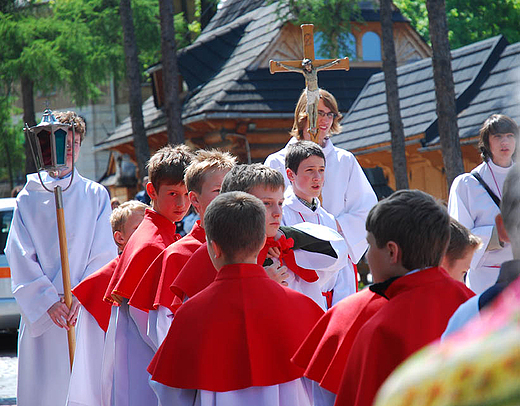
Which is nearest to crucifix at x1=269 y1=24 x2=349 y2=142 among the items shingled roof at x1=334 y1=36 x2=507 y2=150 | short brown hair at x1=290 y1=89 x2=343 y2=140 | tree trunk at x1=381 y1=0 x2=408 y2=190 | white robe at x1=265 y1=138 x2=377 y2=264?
short brown hair at x1=290 y1=89 x2=343 y2=140

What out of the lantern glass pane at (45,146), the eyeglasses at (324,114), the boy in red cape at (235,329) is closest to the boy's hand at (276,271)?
the boy in red cape at (235,329)

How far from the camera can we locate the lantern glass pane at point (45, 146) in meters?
4.82

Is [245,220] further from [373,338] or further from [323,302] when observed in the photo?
[323,302]

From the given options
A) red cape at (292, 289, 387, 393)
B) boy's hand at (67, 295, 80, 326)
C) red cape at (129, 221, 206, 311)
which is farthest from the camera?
boy's hand at (67, 295, 80, 326)

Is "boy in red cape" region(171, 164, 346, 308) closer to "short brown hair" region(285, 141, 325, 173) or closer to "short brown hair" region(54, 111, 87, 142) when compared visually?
"short brown hair" region(285, 141, 325, 173)

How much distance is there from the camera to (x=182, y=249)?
354cm

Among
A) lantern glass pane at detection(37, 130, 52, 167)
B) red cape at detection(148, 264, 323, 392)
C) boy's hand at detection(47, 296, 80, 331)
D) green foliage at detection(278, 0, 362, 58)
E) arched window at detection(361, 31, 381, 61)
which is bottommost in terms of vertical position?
boy's hand at detection(47, 296, 80, 331)

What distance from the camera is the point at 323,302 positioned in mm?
3779

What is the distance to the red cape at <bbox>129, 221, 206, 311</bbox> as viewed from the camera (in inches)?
136

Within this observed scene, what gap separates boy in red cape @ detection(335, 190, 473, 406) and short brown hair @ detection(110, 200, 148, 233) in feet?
10.5

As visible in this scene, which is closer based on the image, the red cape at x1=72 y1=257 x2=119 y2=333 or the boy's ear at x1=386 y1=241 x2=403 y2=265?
the boy's ear at x1=386 y1=241 x2=403 y2=265

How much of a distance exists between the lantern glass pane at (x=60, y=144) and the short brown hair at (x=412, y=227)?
3289 mm

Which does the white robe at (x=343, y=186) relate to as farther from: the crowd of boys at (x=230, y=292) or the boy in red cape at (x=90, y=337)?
the boy in red cape at (x=90, y=337)

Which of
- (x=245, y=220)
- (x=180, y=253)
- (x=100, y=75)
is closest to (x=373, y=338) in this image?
(x=245, y=220)
